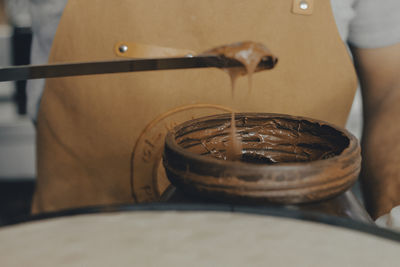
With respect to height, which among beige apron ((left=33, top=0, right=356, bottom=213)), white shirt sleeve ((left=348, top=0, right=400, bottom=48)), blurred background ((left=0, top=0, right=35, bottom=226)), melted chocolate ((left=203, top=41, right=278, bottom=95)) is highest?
white shirt sleeve ((left=348, top=0, right=400, bottom=48))

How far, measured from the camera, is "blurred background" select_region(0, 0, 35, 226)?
115 inches

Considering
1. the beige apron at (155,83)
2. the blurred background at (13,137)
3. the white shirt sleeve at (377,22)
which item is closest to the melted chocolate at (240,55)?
the beige apron at (155,83)

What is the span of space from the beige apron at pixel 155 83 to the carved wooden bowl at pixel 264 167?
33 cm

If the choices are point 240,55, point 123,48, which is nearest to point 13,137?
point 123,48

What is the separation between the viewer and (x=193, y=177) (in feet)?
1.78

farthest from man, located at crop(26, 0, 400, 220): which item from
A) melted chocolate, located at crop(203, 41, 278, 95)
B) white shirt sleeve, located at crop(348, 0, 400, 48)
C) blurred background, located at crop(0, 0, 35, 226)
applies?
blurred background, located at crop(0, 0, 35, 226)

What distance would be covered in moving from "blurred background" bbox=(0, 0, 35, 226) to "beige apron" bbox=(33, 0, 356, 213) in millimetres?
1849

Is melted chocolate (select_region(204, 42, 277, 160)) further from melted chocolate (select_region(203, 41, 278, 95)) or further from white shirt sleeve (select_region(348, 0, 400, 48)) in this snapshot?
white shirt sleeve (select_region(348, 0, 400, 48))

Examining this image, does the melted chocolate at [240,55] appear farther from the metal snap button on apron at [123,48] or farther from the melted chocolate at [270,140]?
the metal snap button on apron at [123,48]

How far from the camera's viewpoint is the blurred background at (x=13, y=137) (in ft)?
9.59

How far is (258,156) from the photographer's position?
754 millimetres

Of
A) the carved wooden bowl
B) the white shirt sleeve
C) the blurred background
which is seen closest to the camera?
the carved wooden bowl

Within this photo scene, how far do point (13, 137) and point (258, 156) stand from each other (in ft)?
9.56

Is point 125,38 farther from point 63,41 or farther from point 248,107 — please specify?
A: point 248,107
